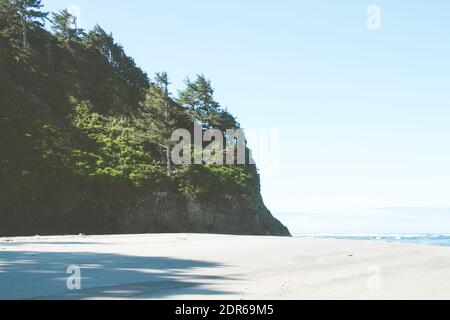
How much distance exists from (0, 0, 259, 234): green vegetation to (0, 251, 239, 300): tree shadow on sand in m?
28.2

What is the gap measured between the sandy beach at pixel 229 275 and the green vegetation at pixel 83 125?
2851 cm

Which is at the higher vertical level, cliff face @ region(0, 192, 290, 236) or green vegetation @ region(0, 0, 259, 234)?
green vegetation @ region(0, 0, 259, 234)

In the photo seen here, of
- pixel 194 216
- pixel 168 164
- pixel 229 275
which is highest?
pixel 168 164

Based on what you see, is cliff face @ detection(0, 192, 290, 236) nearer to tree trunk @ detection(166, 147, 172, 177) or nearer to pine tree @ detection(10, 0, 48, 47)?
tree trunk @ detection(166, 147, 172, 177)

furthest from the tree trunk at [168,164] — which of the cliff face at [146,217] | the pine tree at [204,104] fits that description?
the pine tree at [204,104]

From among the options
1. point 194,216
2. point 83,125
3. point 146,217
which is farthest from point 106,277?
point 83,125

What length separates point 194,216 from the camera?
4738 cm

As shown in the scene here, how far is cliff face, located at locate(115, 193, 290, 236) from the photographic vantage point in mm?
44031

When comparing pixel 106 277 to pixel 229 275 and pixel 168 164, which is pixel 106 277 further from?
pixel 168 164

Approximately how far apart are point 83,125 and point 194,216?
614 inches

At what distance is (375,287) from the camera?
7.81 m

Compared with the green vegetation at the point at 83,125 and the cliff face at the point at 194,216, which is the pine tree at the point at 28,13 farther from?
the cliff face at the point at 194,216

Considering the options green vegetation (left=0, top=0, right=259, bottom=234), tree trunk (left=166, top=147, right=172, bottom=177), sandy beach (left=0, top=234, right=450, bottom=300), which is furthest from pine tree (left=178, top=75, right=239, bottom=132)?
sandy beach (left=0, top=234, right=450, bottom=300)
